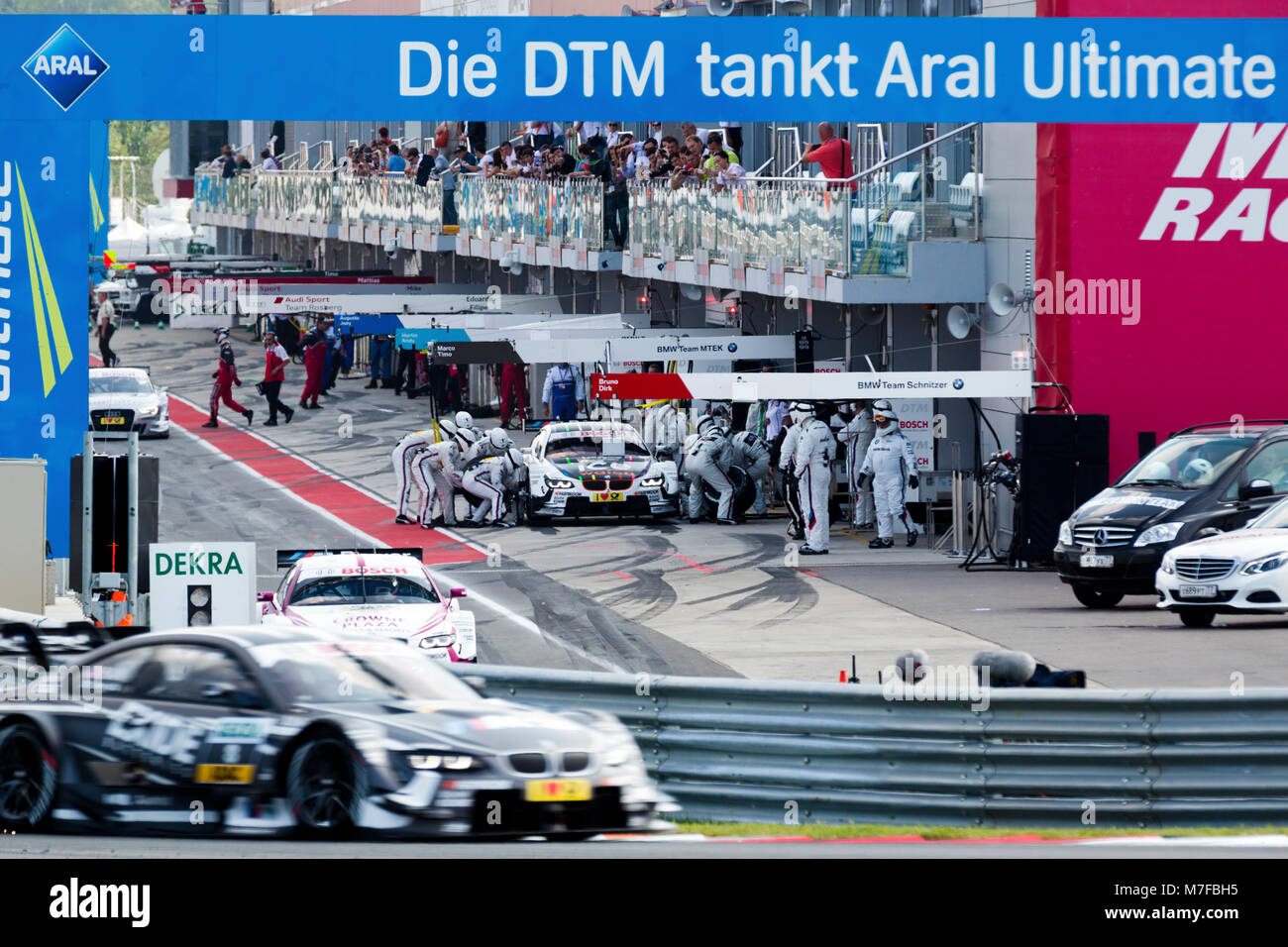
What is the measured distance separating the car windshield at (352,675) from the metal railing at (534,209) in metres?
30.0

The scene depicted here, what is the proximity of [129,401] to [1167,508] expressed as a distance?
76.8 feet

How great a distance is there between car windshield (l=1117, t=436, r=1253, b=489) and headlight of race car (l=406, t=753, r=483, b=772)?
13.4 m

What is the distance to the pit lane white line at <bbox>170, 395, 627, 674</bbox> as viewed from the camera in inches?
768

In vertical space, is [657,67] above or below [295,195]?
below

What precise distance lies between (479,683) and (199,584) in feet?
13.1

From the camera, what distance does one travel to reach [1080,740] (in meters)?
10.8

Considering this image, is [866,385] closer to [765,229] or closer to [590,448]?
[590,448]

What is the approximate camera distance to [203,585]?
602 inches

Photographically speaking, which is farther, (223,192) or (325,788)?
(223,192)

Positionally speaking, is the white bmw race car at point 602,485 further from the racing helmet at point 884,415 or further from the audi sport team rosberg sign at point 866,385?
the audi sport team rosberg sign at point 866,385

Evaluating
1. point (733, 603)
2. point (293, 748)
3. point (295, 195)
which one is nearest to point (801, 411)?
point (733, 603)

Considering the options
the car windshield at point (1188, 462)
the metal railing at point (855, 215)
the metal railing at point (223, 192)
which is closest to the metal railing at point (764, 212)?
the metal railing at point (855, 215)

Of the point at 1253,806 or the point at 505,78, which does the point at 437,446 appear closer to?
the point at 505,78

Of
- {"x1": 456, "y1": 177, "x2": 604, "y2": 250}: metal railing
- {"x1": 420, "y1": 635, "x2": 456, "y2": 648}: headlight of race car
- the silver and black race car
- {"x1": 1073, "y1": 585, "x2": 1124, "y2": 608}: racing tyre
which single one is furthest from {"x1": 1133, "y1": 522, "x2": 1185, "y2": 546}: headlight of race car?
{"x1": 456, "y1": 177, "x2": 604, "y2": 250}: metal railing
